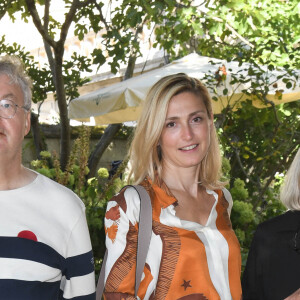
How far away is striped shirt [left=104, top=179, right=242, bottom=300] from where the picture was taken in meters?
2.24

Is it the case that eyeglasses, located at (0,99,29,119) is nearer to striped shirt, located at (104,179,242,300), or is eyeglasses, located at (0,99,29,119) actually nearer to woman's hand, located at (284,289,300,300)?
striped shirt, located at (104,179,242,300)

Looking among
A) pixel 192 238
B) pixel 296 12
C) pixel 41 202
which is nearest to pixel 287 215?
pixel 192 238

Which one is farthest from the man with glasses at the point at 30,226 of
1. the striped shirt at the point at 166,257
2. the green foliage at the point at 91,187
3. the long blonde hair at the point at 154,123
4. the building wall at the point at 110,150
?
the building wall at the point at 110,150

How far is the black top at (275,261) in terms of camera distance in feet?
8.41

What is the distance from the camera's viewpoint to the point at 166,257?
2291 mm

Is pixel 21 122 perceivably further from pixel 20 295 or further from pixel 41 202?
pixel 20 295

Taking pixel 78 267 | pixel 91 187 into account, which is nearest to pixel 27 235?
pixel 78 267

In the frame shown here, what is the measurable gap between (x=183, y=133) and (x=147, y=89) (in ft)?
13.6

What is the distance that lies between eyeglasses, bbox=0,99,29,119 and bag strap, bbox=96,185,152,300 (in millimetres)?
581

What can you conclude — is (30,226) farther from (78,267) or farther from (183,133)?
(183,133)

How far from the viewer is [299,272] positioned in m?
2.54

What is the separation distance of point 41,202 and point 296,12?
5.43 meters

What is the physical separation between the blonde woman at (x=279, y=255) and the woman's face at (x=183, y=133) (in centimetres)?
45

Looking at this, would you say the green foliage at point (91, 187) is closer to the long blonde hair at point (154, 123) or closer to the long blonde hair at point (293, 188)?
the long blonde hair at point (154, 123)
